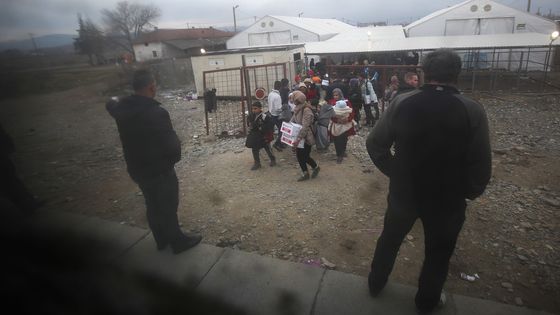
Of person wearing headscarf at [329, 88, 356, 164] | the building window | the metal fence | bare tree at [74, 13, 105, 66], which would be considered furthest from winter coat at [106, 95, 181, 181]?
the building window

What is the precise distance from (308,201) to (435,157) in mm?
2523

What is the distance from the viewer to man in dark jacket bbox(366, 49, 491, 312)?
1734mm

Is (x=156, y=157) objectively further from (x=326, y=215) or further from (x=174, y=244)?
(x=326, y=215)

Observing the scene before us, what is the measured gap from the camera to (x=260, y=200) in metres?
4.29

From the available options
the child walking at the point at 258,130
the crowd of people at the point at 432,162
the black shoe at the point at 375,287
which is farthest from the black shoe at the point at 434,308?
the child walking at the point at 258,130

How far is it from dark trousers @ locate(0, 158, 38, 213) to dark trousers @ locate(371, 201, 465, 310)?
76.8 inches

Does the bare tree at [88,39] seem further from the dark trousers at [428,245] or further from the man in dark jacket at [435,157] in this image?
the dark trousers at [428,245]

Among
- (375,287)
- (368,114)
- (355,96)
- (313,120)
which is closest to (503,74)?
(368,114)

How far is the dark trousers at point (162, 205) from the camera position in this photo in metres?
2.64

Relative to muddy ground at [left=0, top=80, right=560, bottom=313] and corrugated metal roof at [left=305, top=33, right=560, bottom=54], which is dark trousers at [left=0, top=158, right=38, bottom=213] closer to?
muddy ground at [left=0, top=80, right=560, bottom=313]

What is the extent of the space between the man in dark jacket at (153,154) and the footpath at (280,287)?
8.3 inches

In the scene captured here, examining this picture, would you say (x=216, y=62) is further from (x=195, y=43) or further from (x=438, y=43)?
(x=195, y=43)

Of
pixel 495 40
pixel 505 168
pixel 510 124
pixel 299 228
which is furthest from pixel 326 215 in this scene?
pixel 495 40

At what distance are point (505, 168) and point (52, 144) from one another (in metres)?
5.96
